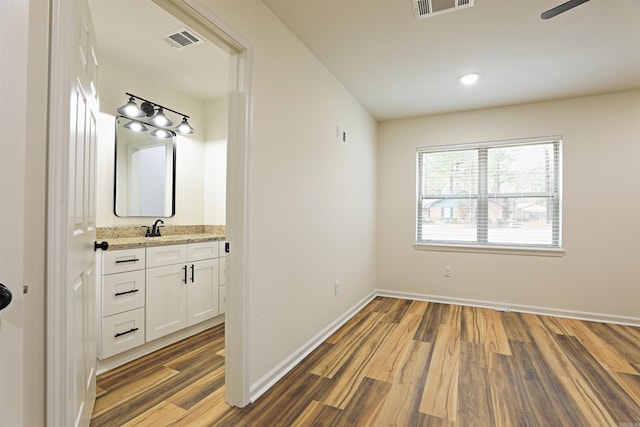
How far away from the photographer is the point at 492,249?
3.83 m

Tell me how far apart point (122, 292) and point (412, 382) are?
216 centimetres

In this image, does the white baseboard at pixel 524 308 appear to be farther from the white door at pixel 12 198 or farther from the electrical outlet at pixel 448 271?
the white door at pixel 12 198

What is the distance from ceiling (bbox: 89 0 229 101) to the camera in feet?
6.88

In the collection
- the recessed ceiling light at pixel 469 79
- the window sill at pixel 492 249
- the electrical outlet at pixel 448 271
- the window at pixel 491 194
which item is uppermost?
the recessed ceiling light at pixel 469 79

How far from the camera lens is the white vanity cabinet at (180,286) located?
2.56m

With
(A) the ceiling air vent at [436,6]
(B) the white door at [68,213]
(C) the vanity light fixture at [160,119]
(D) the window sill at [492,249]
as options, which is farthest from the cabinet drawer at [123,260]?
(D) the window sill at [492,249]

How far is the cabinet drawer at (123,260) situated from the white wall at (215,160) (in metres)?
1.26

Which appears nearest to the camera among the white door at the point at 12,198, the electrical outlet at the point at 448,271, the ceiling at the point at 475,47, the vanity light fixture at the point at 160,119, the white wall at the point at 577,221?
the white door at the point at 12,198

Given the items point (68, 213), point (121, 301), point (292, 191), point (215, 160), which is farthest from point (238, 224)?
point (215, 160)

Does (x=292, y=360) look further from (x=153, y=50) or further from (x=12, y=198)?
(x=153, y=50)

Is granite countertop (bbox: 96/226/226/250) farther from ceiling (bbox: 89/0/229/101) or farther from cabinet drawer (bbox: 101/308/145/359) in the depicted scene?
ceiling (bbox: 89/0/229/101)

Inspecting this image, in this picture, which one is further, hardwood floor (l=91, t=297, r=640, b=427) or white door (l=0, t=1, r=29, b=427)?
hardwood floor (l=91, t=297, r=640, b=427)

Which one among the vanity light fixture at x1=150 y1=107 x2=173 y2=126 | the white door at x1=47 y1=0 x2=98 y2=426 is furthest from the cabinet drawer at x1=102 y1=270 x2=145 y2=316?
the vanity light fixture at x1=150 y1=107 x2=173 y2=126

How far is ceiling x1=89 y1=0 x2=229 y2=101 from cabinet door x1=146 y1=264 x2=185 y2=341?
1.79 meters
